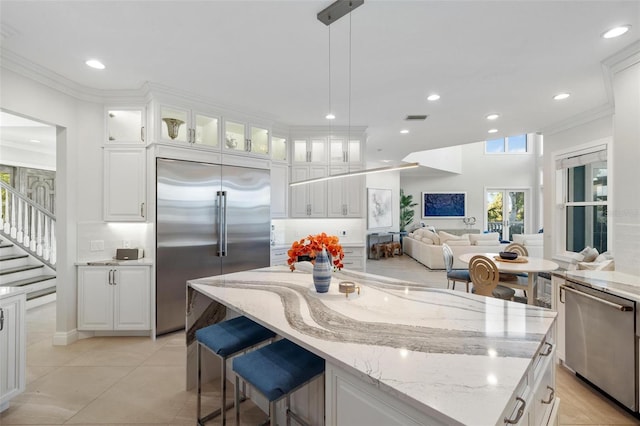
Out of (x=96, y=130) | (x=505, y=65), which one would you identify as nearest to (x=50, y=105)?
(x=96, y=130)

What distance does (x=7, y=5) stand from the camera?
2.01m

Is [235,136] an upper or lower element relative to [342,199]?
upper

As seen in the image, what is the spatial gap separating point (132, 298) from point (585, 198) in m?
6.12

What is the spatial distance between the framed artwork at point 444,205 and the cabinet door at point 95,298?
1010cm

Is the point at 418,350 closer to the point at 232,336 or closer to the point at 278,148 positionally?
the point at 232,336

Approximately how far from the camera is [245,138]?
410 cm

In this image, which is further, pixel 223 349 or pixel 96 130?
pixel 96 130

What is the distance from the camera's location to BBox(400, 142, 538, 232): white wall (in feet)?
35.9

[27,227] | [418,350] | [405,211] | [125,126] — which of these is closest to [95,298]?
[125,126]

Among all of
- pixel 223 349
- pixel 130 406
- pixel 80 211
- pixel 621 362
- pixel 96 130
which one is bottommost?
pixel 130 406

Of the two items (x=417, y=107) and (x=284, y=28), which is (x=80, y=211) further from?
(x=417, y=107)

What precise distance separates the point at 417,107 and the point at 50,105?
13.3 ft

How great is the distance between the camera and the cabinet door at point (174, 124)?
11.1ft

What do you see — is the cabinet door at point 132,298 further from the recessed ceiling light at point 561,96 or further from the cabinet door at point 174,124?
the recessed ceiling light at point 561,96
